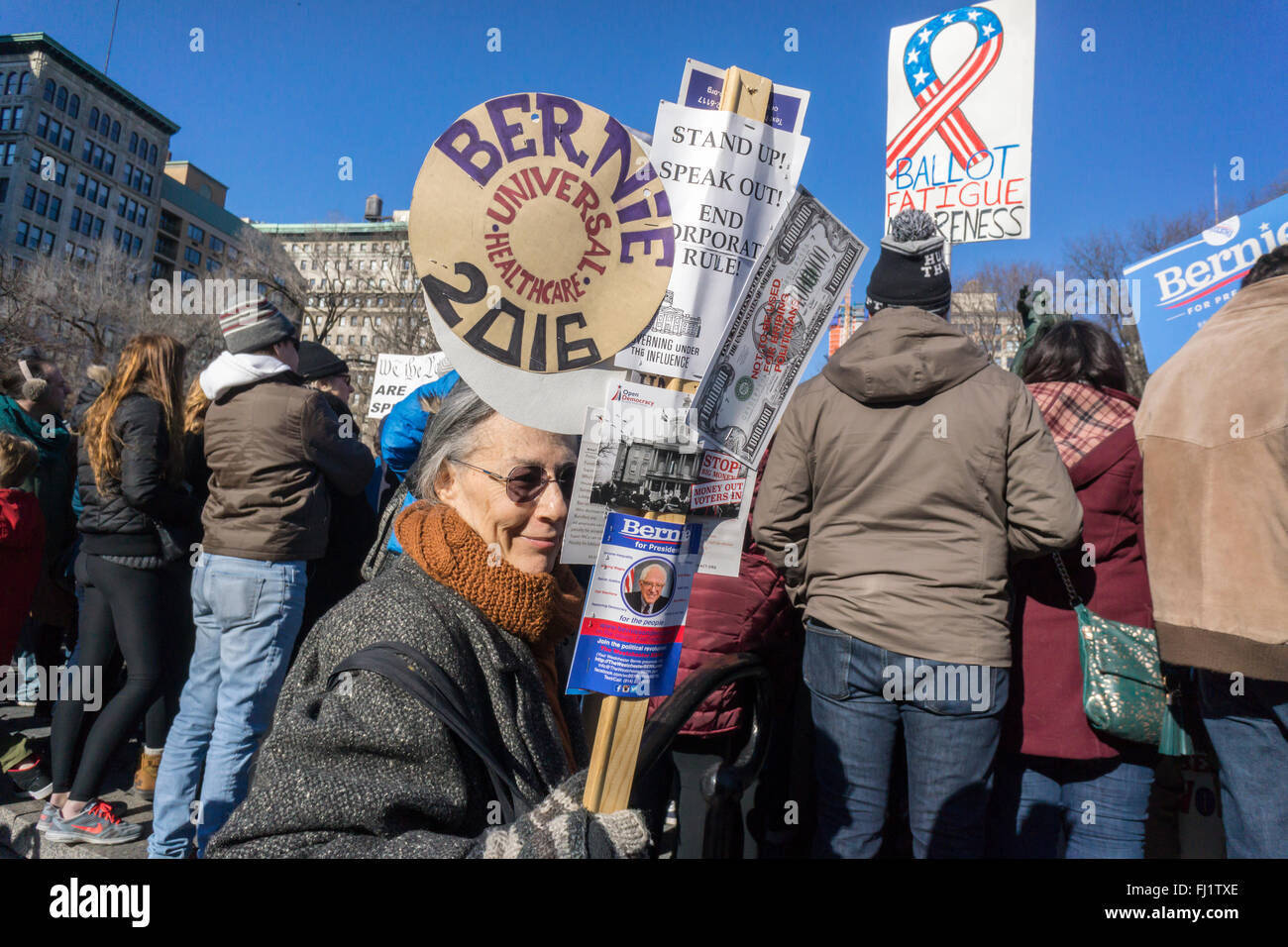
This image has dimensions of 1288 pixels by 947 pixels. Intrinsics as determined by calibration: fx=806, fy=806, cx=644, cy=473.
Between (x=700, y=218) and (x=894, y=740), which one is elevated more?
(x=700, y=218)

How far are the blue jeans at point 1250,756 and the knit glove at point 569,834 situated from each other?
1.85 m

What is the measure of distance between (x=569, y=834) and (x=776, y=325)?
0.89 m

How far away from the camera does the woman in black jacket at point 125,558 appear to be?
355 cm

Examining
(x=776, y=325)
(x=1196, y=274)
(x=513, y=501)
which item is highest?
(x=1196, y=274)

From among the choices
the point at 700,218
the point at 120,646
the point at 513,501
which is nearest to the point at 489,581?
the point at 513,501

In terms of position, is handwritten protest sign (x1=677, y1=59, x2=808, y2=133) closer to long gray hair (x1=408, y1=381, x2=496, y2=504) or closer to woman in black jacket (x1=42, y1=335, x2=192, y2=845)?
long gray hair (x1=408, y1=381, x2=496, y2=504)

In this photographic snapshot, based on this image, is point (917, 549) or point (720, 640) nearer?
point (917, 549)

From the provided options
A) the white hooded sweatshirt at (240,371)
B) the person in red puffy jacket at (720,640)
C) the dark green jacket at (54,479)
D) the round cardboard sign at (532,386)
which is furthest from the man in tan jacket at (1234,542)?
the dark green jacket at (54,479)

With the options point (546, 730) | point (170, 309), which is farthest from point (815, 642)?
point (170, 309)

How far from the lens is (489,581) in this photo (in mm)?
1522

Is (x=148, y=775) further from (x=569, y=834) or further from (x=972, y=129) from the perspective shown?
(x=972, y=129)

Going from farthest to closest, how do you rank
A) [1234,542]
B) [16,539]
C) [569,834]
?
[16,539] → [1234,542] → [569,834]

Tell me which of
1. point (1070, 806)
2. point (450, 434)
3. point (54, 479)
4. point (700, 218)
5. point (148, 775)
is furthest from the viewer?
point (54, 479)
